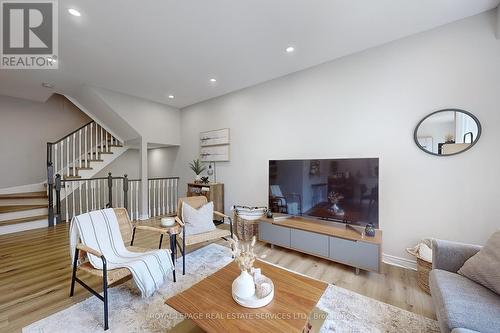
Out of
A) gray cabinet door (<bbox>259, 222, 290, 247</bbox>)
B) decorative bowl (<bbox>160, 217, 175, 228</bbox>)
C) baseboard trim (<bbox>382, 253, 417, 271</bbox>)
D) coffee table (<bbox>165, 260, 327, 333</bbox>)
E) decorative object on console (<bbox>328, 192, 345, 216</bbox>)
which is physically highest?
decorative object on console (<bbox>328, 192, 345, 216</bbox>)

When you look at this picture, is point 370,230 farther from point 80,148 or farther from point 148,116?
point 80,148

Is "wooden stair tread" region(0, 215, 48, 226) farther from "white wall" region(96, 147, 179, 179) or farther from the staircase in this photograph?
"white wall" region(96, 147, 179, 179)

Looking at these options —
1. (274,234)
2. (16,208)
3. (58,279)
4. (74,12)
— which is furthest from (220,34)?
(16,208)

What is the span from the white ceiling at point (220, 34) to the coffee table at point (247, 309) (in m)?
2.51

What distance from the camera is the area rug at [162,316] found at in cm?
158

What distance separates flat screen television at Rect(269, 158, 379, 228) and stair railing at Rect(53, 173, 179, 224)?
3271mm

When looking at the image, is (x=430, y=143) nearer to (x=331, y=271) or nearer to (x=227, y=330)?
(x=331, y=271)

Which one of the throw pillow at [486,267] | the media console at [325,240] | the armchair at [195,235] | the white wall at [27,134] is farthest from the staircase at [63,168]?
the throw pillow at [486,267]

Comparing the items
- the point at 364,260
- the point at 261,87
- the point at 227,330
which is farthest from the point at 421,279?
the point at 261,87

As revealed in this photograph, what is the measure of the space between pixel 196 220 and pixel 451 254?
105 inches

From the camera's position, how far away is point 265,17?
2.16 m

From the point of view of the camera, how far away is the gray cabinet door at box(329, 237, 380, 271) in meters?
2.25

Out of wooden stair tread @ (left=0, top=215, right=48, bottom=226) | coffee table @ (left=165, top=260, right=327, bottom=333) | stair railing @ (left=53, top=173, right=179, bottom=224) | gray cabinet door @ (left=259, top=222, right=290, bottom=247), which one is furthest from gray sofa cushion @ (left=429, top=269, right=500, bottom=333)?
wooden stair tread @ (left=0, top=215, right=48, bottom=226)

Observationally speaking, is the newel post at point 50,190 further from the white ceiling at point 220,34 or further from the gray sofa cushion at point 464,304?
the gray sofa cushion at point 464,304
